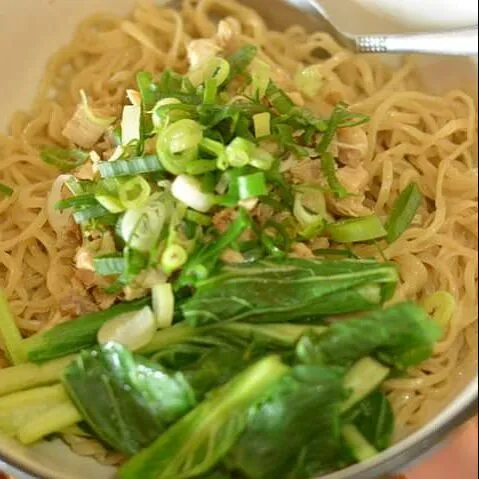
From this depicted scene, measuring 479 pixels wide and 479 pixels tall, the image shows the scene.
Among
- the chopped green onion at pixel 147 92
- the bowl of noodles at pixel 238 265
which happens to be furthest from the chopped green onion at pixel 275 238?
the chopped green onion at pixel 147 92

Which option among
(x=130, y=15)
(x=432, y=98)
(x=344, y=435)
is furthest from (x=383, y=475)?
(x=130, y=15)

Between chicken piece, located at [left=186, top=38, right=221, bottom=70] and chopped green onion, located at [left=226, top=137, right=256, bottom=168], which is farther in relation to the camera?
chicken piece, located at [left=186, top=38, right=221, bottom=70]

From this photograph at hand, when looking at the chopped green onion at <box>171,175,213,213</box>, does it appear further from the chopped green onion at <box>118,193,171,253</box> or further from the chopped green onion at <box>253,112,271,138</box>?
the chopped green onion at <box>253,112,271,138</box>

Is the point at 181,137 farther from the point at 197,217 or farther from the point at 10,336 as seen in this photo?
the point at 10,336

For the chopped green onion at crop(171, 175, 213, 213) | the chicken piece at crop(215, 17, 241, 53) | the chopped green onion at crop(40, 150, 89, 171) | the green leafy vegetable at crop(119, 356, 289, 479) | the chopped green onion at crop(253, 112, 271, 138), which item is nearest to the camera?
the green leafy vegetable at crop(119, 356, 289, 479)

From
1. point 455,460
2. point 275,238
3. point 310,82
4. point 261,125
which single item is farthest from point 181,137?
point 455,460

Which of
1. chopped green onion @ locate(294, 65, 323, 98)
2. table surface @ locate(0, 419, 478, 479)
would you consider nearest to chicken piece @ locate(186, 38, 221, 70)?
chopped green onion @ locate(294, 65, 323, 98)

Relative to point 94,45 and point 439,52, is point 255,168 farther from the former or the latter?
point 94,45
